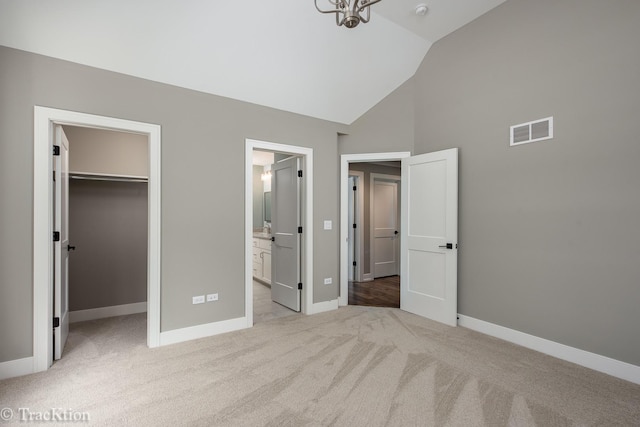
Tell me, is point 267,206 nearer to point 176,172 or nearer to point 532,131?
point 176,172

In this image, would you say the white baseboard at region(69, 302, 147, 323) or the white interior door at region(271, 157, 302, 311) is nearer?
the white baseboard at region(69, 302, 147, 323)

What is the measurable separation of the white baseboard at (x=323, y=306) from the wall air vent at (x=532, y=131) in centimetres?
296

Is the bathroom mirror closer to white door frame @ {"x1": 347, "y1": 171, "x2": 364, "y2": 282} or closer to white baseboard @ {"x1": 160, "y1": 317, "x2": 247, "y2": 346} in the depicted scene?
white door frame @ {"x1": 347, "y1": 171, "x2": 364, "y2": 282}

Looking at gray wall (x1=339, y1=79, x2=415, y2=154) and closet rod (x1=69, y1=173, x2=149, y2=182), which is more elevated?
gray wall (x1=339, y1=79, x2=415, y2=154)

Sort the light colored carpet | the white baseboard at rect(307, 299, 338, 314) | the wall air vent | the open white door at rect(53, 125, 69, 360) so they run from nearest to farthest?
the light colored carpet < the open white door at rect(53, 125, 69, 360) < the wall air vent < the white baseboard at rect(307, 299, 338, 314)

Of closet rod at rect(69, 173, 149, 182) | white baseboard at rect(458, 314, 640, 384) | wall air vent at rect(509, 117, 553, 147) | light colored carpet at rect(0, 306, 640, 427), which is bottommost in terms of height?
light colored carpet at rect(0, 306, 640, 427)

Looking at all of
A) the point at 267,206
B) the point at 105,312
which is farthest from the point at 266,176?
the point at 105,312

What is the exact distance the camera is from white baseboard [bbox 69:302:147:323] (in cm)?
371

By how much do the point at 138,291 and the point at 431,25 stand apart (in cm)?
514

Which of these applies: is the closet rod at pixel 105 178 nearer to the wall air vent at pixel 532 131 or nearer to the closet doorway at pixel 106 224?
the closet doorway at pixel 106 224

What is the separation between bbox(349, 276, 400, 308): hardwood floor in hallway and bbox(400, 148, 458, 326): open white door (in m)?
0.48

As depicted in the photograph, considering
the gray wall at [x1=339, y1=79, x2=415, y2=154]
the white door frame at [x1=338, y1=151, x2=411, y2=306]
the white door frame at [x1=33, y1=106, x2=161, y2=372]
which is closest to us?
the white door frame at [x1=33, y1=106, x2=161, y2=372]

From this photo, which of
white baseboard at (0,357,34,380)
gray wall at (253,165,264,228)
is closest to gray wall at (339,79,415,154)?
gray wall at (253,165,264,228)

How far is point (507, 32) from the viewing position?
3207 mm
